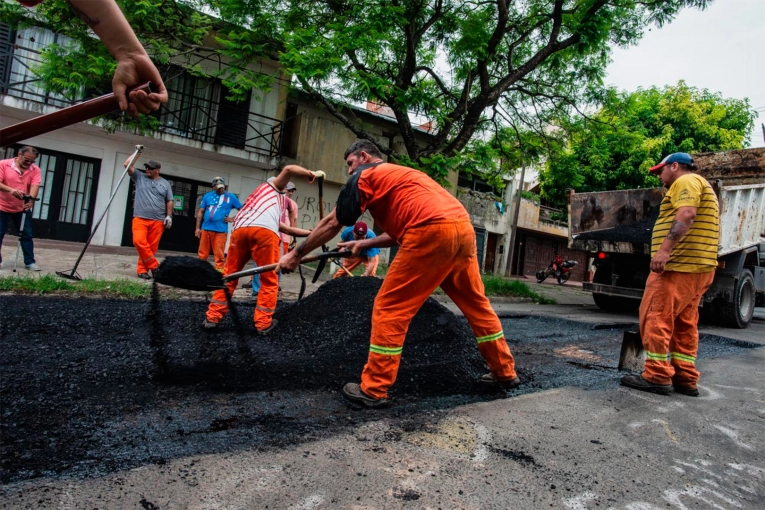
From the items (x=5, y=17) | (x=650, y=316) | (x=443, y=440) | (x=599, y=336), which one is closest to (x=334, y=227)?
(x=443, y=440)

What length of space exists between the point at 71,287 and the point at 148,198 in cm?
177

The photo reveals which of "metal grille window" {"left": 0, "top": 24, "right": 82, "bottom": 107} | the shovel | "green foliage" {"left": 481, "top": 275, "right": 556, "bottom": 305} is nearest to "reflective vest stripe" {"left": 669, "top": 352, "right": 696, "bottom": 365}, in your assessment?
the shovel

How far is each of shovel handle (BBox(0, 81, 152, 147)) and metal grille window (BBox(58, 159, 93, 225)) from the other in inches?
510

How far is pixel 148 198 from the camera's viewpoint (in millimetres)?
6992

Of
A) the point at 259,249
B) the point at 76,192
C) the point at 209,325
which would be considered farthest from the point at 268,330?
the point at 76,192

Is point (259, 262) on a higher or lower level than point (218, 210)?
lower

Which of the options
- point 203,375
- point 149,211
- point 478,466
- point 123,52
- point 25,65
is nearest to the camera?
point 123,52

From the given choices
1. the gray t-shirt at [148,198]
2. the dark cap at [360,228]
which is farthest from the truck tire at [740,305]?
the gray t-shirt at [148,198]

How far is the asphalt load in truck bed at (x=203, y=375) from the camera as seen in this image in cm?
211

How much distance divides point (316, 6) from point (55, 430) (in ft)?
33.2

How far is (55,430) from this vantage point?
2.18 meters

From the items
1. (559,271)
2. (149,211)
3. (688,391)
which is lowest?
(688,391)

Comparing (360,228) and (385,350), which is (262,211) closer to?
(360,228)

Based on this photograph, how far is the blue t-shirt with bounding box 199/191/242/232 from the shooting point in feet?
25.1
